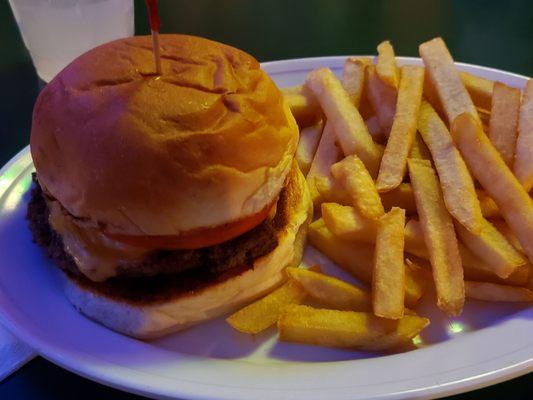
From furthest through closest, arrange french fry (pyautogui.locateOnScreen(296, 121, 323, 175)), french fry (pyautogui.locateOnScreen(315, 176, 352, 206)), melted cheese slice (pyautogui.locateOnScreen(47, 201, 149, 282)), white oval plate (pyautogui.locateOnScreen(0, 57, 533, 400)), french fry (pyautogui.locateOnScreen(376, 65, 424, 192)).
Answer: french fry (pyautogui.locateOnScreen(296, 121, 323, 175))
french fry (pyautogui.locateOnScreen(315, 176, 352, 206))
french fry (pyautogui.locateOnScreen(376, 65, 424, 192))
melted cheese slice (pyautogui.locateOnScreen(47, 201, 149, 282))
white oval plate (pyautogui.locateOnScreen(0, 57, 533, 400))

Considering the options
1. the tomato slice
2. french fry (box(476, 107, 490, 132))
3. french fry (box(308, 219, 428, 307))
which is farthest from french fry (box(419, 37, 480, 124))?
the tomato slice

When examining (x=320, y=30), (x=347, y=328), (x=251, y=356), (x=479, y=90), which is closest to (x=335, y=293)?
(x=347, y=328)

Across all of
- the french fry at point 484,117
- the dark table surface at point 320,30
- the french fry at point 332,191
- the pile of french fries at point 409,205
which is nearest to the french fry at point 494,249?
the pile of french fries at point 409,205

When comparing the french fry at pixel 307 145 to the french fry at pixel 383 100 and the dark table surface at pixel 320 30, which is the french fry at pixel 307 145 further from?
the dark table surface at pixel 320 30

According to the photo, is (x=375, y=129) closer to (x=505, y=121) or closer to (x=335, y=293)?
(x=505, y=121)

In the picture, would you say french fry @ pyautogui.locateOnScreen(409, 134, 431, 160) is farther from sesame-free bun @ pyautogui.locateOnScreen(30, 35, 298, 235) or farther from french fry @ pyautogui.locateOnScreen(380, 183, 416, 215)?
sesame-free bun @ pyautogui.locateOnScreen(30, 35, 298, 235)

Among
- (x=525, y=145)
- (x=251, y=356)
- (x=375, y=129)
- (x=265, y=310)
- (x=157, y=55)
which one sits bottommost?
(x=251, y=356)

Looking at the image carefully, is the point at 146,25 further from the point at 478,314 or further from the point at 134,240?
the point at 478,314
